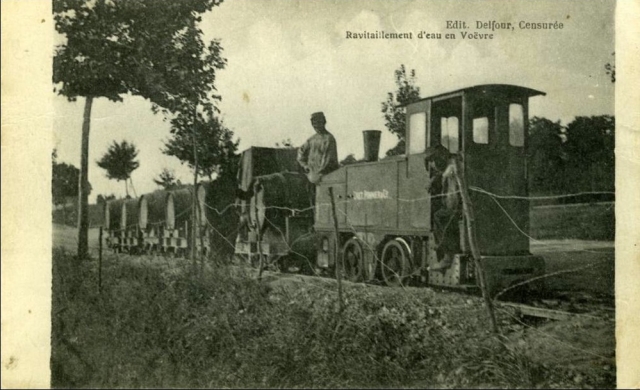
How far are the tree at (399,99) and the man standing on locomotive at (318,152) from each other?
A: 0.51 meters

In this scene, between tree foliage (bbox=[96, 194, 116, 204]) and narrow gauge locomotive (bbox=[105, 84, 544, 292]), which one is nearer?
narrow gauge locomotive (bbox=[105, 84, 544, 292])

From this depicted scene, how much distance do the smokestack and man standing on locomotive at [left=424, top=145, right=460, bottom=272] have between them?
496 mm

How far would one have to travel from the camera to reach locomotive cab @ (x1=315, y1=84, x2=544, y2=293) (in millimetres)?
4516

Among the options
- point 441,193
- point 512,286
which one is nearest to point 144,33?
point 441,193

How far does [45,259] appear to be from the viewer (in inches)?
176

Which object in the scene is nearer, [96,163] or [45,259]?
[45,259]

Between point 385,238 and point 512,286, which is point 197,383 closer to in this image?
point 385,238

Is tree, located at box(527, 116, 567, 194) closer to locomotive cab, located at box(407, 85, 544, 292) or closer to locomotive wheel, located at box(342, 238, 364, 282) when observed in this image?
locomotive cab, located at box(407, 85, 544, 292)

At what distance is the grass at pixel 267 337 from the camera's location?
163 inches

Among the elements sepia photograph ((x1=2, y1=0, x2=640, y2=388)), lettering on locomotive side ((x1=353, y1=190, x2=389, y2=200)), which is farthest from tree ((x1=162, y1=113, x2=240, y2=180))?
lettering on locomotive side ((x1=353, y1=190, x2=389, y2=200))

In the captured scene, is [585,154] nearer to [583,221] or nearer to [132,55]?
[583,221]

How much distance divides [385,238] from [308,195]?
3.05ft

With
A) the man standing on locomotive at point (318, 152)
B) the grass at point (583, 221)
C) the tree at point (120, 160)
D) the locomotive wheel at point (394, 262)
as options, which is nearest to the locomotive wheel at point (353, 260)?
the locomotive wheel at point (394, 262)

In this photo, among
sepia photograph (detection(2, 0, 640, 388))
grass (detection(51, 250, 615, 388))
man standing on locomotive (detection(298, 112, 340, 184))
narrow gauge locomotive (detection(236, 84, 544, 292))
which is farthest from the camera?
man standing on locomotive (detection(298, 112, 340, 184))
